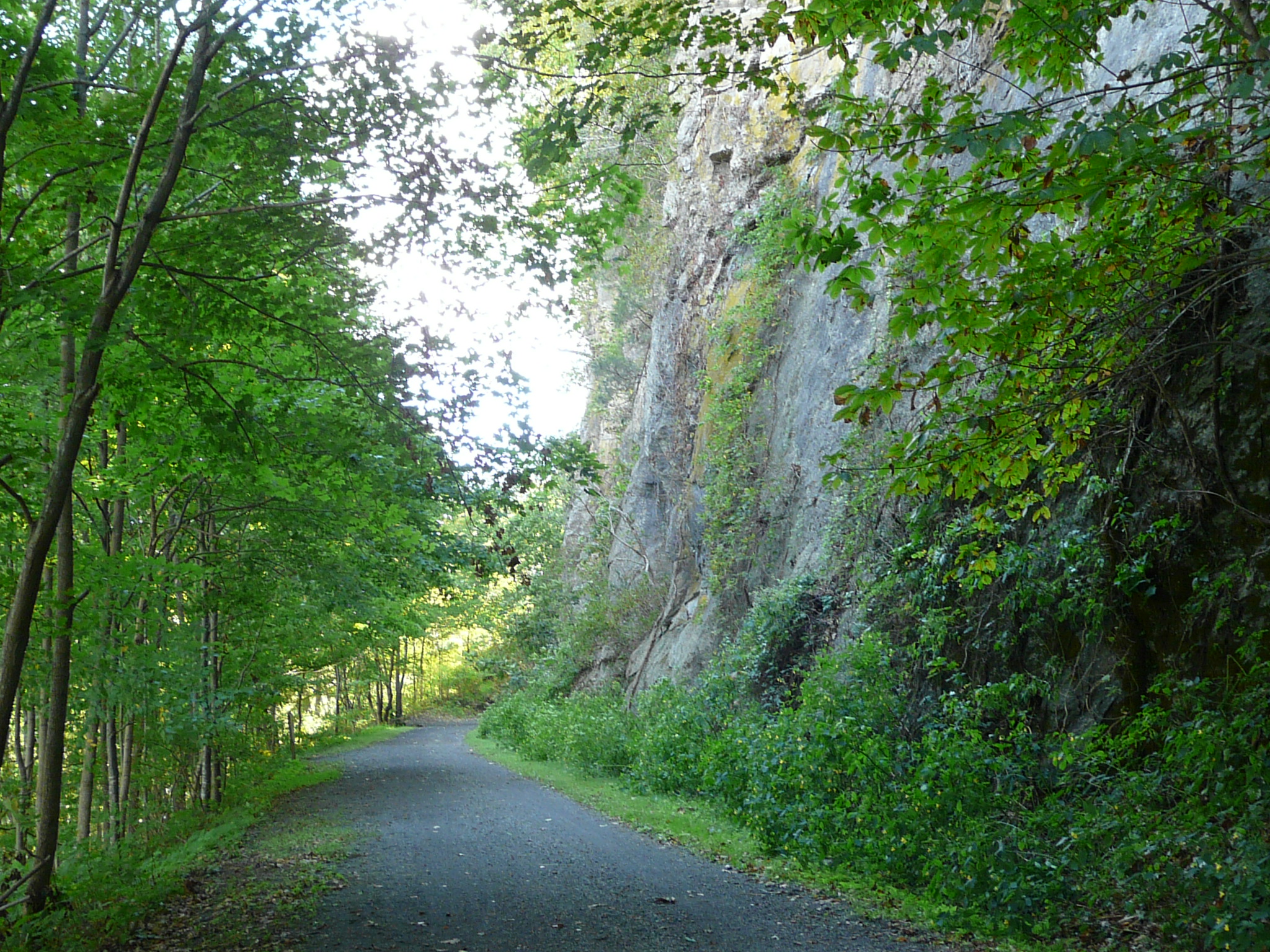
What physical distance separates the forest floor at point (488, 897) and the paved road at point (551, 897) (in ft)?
0.07

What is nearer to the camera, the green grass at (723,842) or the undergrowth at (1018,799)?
the undergrowth at (1018,799)

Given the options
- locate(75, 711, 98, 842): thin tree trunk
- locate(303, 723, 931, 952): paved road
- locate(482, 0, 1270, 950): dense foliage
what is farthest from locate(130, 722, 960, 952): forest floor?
locate(75, 711, 98, 842): thin tree trunk

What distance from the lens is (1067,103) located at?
10.6 metres

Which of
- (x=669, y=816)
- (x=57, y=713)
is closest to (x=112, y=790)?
(x=57, y=713)

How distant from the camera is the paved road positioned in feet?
21.6

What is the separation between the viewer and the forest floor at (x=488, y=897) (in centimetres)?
662

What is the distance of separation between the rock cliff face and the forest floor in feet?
20.7

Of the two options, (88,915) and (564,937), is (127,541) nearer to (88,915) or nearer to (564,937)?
(88,915)

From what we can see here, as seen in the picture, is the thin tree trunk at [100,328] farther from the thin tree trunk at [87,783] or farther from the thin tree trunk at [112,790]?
the thin tree trunk at [112,790]

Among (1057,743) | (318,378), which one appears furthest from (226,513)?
(1057,743)

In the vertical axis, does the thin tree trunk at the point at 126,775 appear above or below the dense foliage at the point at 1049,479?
below

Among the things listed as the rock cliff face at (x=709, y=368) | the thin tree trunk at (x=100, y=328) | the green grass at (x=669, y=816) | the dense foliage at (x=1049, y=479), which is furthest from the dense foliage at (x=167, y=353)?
the rock cliff face at (x=709, y=368)

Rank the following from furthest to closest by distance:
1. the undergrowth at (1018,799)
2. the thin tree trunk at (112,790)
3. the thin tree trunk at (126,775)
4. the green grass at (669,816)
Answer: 1. the thin tree trunk at (126,775)
2. the thin tree trunk at (112,790)
3. the green grass at (669,816)
4. the undergrowth at (1018,799)

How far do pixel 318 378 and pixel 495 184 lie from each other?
2.37 meters
